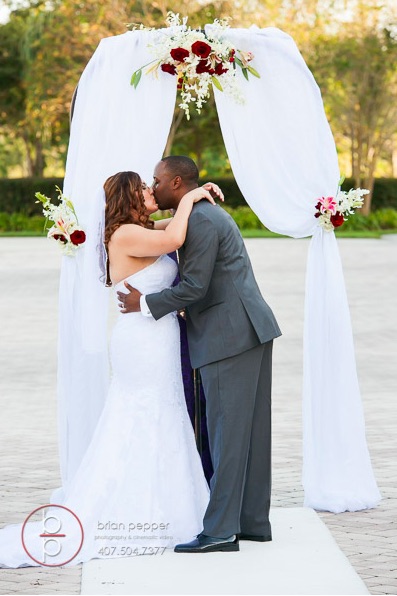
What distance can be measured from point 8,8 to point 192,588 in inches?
2029

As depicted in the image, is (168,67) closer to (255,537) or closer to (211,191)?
(211,191)

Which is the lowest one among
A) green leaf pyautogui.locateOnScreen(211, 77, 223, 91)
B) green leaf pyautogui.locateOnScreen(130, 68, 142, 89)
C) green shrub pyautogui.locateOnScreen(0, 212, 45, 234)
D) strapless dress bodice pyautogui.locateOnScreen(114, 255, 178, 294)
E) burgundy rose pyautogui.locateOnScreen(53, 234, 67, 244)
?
green shrub pyautogui.locateOnScreen(0, 212, 45, 234)

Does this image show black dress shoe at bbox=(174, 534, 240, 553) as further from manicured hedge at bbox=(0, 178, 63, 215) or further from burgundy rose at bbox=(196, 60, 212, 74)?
manicured hedge at bbox=(0, 178, 63, 215)

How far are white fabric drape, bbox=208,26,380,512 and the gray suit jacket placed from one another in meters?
1.10

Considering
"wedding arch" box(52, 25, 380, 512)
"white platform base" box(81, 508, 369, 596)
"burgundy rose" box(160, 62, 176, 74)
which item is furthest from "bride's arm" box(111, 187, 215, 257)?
"white platform base" box(81, 508, 369, 596)

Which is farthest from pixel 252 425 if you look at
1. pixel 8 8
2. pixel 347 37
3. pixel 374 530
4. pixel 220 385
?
pixel 8 8

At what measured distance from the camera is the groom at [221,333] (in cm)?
579

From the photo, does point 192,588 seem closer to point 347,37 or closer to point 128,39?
point 128,39

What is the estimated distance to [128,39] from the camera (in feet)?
22.6

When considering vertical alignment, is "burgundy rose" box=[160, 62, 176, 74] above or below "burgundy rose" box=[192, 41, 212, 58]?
below

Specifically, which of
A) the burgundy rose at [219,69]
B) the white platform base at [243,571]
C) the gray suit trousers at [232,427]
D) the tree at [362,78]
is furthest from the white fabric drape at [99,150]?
the tree at [362,78]

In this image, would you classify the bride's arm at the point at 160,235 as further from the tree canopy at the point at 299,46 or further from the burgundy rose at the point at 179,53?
the tree canopy at the point at 299,46

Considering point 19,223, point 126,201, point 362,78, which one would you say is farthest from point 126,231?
point 362,78
